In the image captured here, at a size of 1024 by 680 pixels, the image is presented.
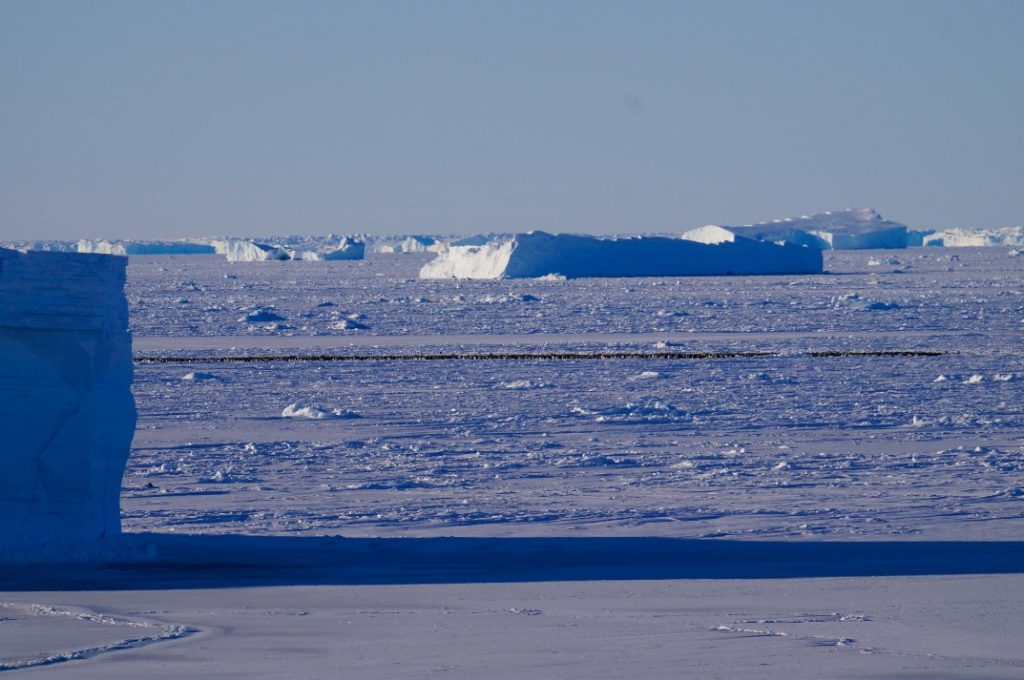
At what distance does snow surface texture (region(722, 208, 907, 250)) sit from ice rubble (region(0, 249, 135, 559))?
64.6 m

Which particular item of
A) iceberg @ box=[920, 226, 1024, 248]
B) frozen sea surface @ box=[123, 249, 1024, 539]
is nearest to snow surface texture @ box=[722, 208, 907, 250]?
iceberg @ box=[920, 226, 1024, 248]

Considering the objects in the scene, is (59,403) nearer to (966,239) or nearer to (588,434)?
(588,434)

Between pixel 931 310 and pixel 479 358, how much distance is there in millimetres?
12319

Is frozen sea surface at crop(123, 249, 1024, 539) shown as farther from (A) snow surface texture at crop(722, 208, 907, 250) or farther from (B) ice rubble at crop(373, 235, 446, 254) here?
(B) ice rubble at crop(373, 235, 446, 254)

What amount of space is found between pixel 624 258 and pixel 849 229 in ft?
115

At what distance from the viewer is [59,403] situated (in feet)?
20.4

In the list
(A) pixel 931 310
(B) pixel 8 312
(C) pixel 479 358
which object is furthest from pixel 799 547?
(A) pixel 931 310

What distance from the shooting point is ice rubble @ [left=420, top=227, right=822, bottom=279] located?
147 feet

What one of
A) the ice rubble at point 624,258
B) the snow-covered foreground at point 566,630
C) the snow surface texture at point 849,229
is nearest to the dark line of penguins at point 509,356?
the snow-covered foreground at point 566,630

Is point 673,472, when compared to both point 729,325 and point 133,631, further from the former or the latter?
point 729,325

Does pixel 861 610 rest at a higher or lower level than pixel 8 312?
lower

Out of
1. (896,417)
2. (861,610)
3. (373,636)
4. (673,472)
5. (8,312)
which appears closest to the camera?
(373,636)

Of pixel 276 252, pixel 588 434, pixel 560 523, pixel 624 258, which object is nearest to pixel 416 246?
pixel 276 252

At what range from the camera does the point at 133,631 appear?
16.7 feet
